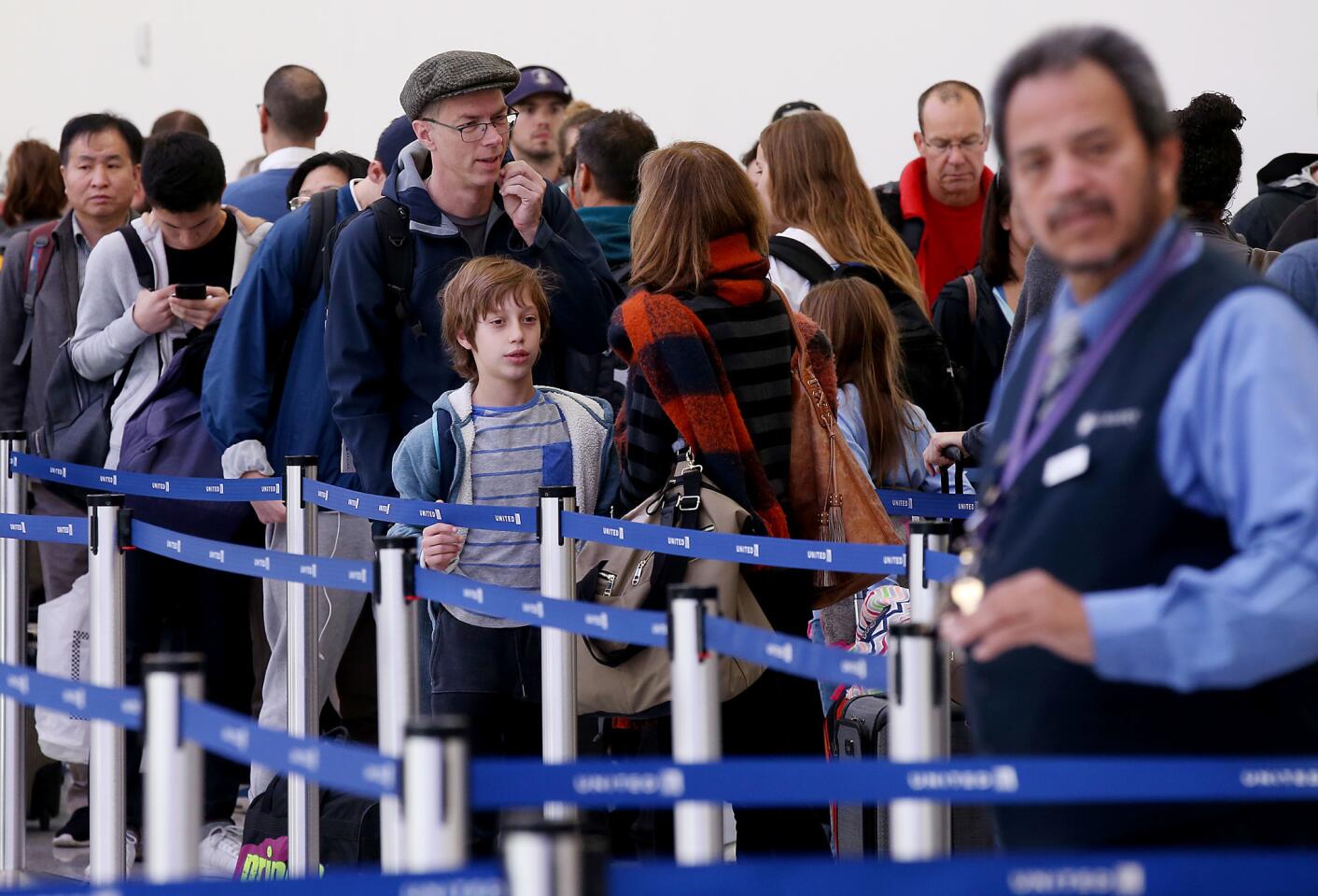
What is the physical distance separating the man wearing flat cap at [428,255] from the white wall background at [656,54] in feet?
9.36

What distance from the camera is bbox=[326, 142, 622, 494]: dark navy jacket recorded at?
405cm

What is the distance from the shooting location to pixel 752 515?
3436 mm

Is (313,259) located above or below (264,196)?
below

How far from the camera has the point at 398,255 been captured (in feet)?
13.5

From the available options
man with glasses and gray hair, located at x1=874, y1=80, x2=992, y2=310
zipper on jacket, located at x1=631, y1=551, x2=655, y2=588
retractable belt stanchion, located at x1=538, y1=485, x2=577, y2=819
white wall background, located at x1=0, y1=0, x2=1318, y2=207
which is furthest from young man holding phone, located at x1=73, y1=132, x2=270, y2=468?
white wall background, located at x1=0, y1=0, x2=1318, y2=207

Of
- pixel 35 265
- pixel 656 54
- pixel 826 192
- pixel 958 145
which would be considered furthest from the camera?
pixel 656 54

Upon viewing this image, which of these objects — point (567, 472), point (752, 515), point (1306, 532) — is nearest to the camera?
point (1306, 532)

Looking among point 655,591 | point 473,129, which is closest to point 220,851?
point 655,591

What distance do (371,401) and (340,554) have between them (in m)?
0.57

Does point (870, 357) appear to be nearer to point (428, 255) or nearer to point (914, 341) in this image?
point (914, 341)

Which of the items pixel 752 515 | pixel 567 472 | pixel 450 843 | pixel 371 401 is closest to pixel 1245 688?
pixel 450 843

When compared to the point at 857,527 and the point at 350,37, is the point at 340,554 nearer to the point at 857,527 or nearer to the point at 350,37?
the point at 857,527

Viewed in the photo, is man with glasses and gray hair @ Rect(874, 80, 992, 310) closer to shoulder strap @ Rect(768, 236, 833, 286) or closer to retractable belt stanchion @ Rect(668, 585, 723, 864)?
shoulder strap @ Rect(768, 236, 833, 286)

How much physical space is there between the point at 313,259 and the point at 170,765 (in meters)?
2.47
